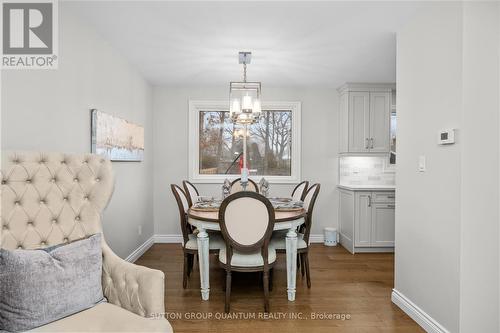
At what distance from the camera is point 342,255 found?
418 centimetres

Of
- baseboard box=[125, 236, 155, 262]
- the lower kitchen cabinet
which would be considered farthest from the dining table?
the lower kitchen cabinet

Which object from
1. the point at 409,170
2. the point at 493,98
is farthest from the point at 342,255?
the point at 493,98

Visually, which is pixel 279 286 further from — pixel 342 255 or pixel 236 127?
pixel 236 127

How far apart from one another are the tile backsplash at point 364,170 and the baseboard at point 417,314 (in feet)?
7.62

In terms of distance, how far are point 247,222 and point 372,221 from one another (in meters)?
2.54

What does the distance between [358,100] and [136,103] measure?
3.15 metres

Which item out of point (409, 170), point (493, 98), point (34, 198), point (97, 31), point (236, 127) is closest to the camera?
point (34, 198)

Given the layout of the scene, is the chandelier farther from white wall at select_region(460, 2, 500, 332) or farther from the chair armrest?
the chair armrest

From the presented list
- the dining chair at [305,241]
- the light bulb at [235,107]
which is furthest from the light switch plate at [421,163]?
the light bulb at [235,107]

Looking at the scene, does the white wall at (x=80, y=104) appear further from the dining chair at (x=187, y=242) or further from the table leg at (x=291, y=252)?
the table leg at (x=291, y=252)

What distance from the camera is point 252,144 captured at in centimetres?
493

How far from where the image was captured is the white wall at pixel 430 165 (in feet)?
6.48

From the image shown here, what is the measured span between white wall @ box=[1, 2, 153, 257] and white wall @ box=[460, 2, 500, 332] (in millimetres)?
2761

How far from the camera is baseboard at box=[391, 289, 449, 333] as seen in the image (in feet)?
7.01
